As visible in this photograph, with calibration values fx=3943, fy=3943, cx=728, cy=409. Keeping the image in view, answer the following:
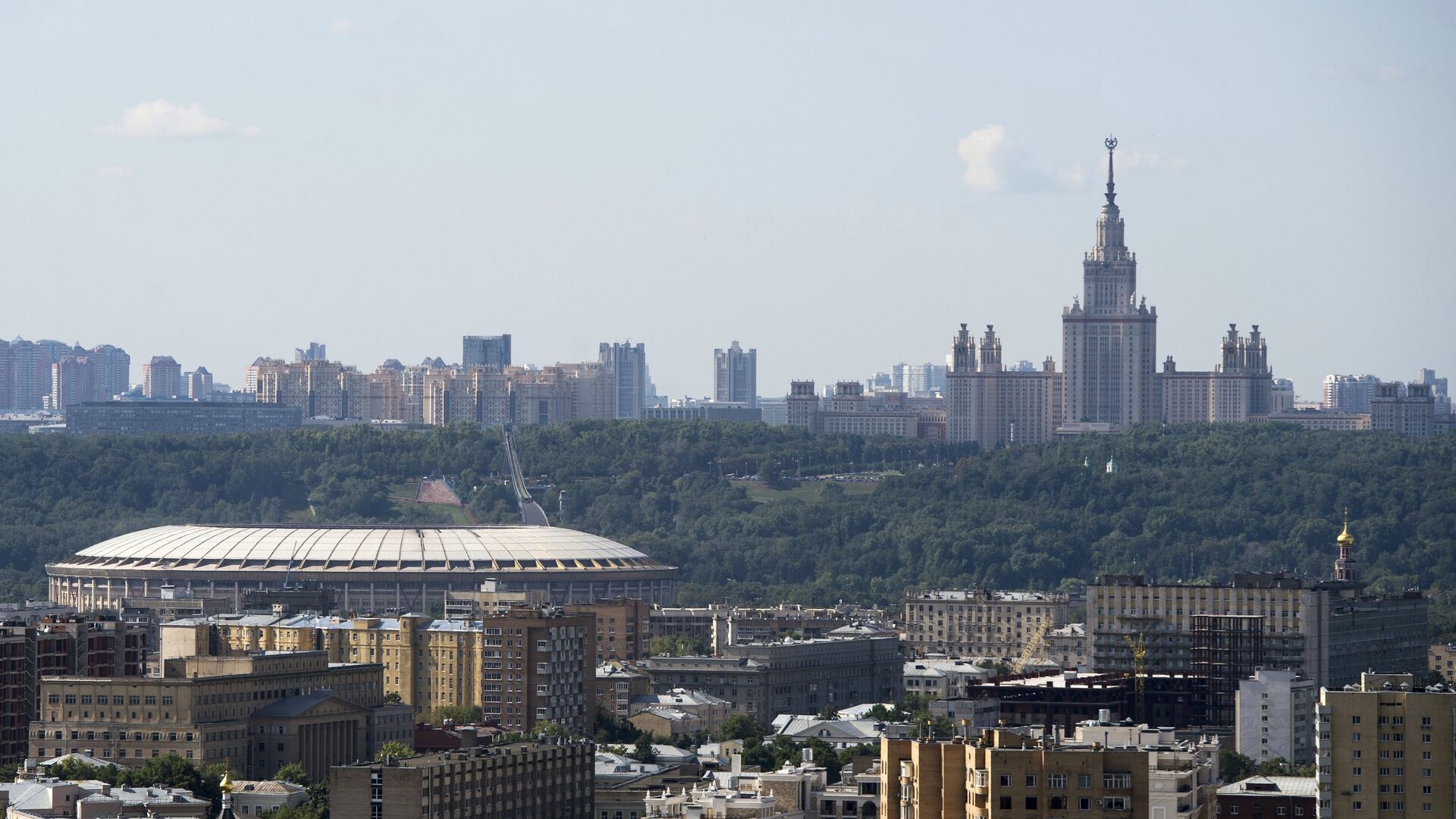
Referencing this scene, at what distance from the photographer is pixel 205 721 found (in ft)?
306

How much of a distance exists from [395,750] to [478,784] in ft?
46.1

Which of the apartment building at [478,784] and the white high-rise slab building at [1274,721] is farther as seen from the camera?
the white high-rise slab building at [1274,721]

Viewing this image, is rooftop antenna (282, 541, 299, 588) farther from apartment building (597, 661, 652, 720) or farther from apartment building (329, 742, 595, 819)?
apartment building (329, 742, 595, 819)

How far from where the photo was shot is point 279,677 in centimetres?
9869

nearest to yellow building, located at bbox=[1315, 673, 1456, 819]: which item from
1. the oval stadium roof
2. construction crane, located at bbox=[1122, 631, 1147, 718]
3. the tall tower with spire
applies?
construction crane, located at bbox=[1122, 631, 1147, 718]

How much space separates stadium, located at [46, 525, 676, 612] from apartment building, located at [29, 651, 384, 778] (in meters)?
54.5

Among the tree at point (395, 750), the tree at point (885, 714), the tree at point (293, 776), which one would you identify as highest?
the tree at point (395, 750)

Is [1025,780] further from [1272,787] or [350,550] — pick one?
[350,550]

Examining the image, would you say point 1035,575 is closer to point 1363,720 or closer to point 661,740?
point 661,740

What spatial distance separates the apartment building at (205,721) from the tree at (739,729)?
1368 cm

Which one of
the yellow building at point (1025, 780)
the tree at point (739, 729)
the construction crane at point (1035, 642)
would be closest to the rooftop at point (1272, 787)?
the yellow building at point (1025, 780)

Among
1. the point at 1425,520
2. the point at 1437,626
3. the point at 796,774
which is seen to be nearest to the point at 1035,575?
the point at 1425,520

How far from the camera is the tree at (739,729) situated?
108562mm

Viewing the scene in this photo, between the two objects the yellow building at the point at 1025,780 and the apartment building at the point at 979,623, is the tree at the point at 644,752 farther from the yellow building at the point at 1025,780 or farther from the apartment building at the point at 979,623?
the apartment building at the point at 979,623
